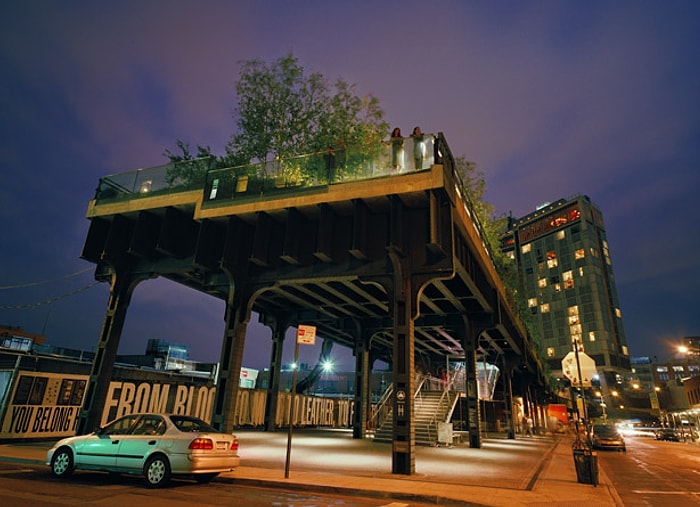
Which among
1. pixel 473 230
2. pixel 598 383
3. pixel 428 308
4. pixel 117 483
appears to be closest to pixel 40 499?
pixel 117 483

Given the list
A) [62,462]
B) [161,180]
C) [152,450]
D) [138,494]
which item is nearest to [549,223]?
[161,180]

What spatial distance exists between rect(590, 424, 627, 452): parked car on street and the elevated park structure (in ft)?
49.8

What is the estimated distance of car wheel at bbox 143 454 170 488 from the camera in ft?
30.4

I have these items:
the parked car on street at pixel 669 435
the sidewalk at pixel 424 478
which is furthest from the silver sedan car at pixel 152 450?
the parked car on street at pixel 669 435

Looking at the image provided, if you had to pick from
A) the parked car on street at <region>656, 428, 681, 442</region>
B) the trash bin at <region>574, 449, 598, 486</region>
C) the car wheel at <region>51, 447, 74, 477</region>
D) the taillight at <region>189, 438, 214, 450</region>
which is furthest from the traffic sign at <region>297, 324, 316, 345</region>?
the parked car on street at <region>656, 428, 681, 442</region>

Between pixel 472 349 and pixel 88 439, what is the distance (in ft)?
63.9

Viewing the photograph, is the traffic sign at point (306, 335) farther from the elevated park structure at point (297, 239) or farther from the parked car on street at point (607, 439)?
the parked car on street at point (607, 439)

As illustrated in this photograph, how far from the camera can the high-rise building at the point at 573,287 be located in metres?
115

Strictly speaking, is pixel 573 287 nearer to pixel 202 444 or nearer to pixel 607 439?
pixel 607 439

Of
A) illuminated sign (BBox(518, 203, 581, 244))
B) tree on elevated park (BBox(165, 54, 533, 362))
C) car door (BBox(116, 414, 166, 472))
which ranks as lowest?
car door (BBox(116, 414, 166, 472))

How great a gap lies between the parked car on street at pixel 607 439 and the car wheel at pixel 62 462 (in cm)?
2910

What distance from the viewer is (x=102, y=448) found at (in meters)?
9.96

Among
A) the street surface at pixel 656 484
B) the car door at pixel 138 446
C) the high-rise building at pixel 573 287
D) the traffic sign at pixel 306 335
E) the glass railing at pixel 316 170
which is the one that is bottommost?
the street surface at pixel 656 484

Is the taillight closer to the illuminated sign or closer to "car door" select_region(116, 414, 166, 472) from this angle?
"car door" select_region(116, 414, 166, 472)
